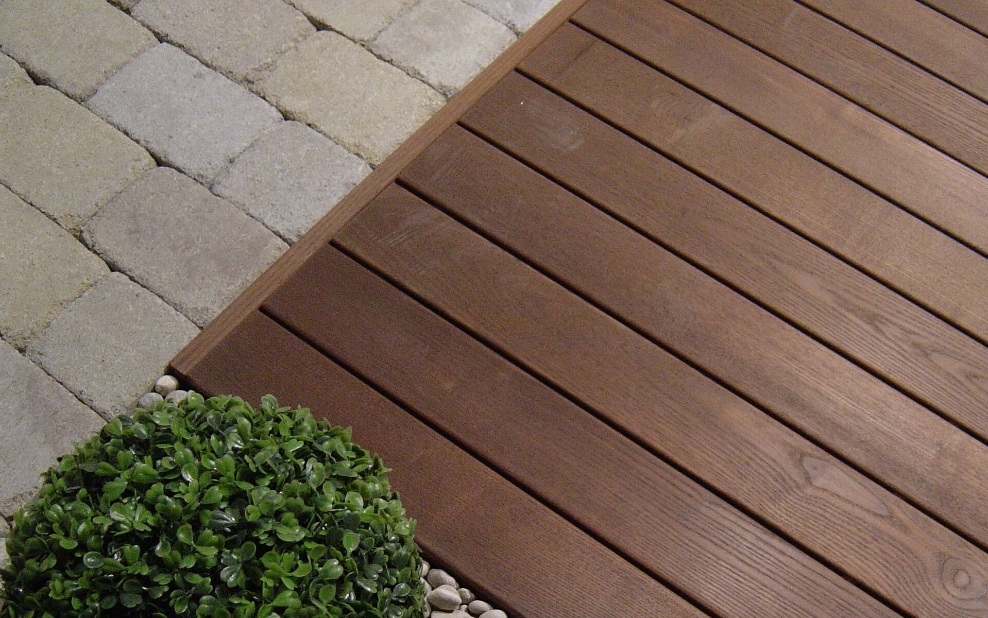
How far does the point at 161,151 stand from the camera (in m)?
2.12

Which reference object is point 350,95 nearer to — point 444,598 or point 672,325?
point 672,325

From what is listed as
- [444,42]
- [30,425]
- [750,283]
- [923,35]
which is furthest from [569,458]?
[923,35]

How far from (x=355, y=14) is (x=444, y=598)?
4.65ft

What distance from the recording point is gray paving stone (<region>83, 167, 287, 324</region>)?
76.0 inches

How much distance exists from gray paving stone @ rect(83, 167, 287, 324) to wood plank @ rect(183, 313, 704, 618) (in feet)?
0.44

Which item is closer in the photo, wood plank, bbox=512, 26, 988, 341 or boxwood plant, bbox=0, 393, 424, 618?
boxwood plant, bbox=0, 393, 424, 618

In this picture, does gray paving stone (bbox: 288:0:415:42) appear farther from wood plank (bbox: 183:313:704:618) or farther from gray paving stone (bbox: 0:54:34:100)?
wood plank (bbox: 183:313:704:618)

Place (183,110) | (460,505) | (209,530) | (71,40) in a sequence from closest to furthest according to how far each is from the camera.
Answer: (209,530) → (460,505) → (183,110) → (71,40)

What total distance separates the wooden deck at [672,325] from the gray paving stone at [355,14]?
301 mm

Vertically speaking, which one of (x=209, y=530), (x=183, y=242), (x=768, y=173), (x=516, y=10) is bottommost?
(x=209, y=530)

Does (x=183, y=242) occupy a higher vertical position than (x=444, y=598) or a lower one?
higher

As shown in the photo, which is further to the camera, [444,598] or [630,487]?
[630,487]

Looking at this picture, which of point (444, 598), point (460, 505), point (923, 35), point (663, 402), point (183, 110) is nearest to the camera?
point (444, 598)

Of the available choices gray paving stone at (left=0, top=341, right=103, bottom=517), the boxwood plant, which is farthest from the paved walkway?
the boxwood plant
